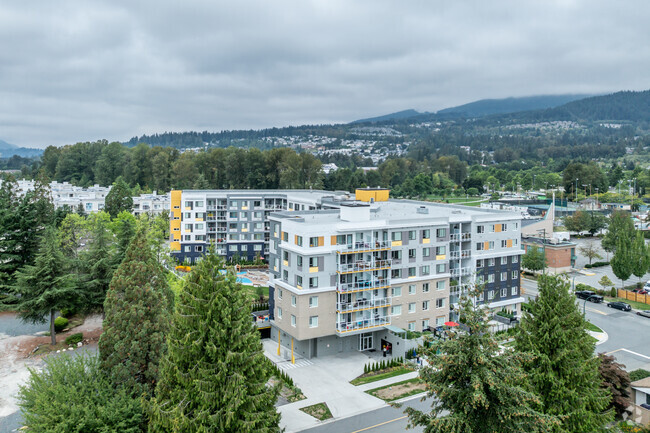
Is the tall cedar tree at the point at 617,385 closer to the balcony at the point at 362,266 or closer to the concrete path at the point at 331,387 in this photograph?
the concrete path at the point at 331,387

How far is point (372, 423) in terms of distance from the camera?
2723 centimetres

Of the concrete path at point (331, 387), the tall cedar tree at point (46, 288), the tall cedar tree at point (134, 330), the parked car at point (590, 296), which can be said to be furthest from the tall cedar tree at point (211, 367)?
the parked car at point (590, 296)

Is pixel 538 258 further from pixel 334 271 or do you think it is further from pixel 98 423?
pixel 98 423

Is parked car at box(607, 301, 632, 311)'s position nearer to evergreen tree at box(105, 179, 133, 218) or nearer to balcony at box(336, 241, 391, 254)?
balcony at box(336, 241, 391, 254)

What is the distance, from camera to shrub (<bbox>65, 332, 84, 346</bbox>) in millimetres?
38284

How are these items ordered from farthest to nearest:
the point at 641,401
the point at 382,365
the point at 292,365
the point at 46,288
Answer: the point at 46,288 → the point at 292,365 → the point at 382,365 → the point at 641,401

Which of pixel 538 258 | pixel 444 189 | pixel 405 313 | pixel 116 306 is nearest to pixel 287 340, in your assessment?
pixel 405 313

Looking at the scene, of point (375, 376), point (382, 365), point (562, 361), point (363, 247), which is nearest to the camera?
point (562, 361)

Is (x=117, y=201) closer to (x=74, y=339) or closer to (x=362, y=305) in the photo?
(x=74, y=339)

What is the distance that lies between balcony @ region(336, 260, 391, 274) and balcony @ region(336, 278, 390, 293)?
981 mm

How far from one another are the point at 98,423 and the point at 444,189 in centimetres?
12747

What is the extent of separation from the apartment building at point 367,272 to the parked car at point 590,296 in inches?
589

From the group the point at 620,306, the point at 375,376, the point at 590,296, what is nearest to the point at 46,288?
the point at 375,376

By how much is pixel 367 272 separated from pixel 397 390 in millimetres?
9330
